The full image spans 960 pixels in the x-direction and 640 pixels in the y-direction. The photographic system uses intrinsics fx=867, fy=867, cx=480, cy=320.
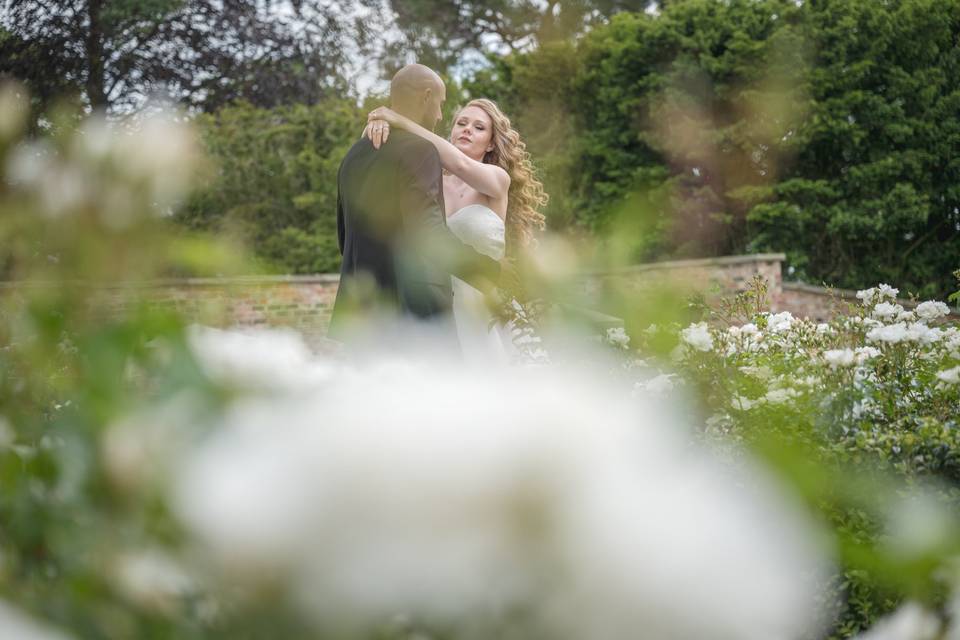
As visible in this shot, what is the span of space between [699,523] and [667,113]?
11652 millimetres

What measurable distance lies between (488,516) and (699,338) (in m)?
1.86

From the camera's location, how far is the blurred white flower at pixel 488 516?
0.41 m

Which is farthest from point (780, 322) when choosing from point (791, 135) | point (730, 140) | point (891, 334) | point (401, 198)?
point (730, 140)

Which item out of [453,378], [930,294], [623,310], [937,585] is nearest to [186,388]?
[453,378]

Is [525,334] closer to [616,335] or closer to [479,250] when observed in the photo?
[616,335]

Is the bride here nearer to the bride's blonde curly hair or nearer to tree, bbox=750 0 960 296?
the bride's blonde curly hair

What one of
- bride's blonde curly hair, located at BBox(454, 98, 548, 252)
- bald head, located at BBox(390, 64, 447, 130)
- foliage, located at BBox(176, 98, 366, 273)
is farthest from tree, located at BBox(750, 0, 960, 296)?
bald head, located at BBox(390, 64, 447, 130)

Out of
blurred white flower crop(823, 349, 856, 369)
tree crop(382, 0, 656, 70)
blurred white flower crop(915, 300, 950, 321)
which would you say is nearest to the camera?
blurred white flower crop(823, 349, 856, 369)

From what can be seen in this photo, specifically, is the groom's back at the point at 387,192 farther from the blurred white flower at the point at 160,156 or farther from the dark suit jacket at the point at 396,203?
the blurred white flower at the point at 160,156

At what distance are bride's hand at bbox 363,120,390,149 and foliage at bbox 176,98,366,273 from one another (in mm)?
9004

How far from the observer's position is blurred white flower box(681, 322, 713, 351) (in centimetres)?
212

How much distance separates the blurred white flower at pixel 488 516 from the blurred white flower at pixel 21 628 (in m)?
0.08

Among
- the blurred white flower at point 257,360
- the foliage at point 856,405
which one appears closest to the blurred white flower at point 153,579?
the blurred white flower at point 257,360

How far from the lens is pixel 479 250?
3.63m
